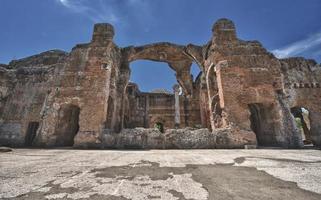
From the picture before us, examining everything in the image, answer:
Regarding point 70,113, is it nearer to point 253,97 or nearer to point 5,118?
point 5,118

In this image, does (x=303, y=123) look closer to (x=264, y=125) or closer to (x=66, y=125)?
(x=264, y=125)

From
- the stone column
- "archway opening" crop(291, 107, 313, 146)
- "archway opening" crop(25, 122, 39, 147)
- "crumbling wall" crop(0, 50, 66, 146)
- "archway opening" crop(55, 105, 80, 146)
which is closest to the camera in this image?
"archway opening" crop(55, 105, 80, 146)

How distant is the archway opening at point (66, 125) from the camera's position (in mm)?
8508

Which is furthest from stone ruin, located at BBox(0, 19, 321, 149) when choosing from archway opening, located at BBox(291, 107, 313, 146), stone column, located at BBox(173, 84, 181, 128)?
stone column, located at BBox(173, 84, 181, 128)

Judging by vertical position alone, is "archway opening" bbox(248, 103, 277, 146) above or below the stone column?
below

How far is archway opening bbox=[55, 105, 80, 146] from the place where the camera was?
27.9 ft

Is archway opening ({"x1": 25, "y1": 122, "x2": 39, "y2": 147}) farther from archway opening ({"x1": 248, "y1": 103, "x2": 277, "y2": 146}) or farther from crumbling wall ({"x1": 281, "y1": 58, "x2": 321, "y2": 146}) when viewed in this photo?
crumbling wall ({"x1": 281, "y1": 58, "x2": 321, "y2": 146})

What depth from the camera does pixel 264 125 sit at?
28.2 ft

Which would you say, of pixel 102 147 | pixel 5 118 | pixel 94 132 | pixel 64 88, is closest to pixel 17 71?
pixel 5 118

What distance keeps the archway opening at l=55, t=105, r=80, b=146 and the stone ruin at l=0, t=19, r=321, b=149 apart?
0.05 metres

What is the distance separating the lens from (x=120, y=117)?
1111 centimetres

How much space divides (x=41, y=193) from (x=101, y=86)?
7.20m

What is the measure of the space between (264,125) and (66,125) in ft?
37.0

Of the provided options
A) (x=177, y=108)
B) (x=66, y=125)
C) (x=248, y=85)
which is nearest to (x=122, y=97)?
(x=66, y=125)
